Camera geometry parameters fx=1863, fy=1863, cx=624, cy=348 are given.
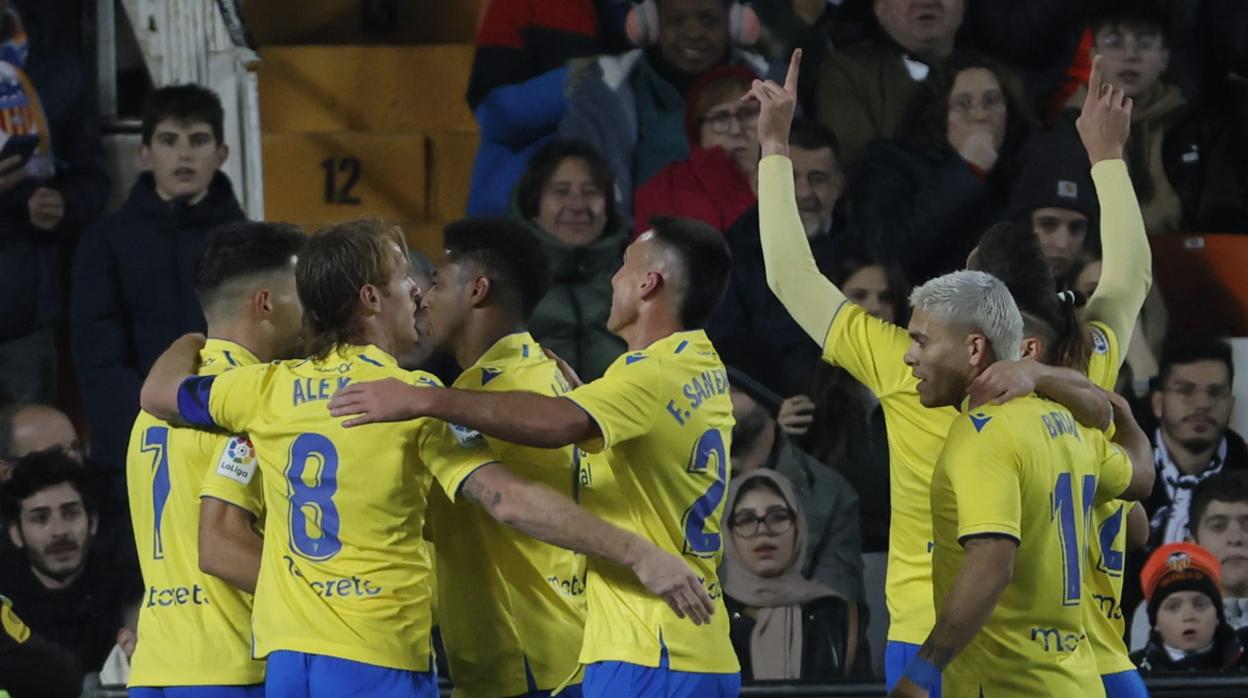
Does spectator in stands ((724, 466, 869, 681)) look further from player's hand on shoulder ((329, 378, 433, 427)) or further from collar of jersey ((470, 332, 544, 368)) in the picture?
player's hand on shoulder ((329, 378, 433, 427))

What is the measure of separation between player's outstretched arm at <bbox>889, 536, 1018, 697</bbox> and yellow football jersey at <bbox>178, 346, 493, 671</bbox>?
1.01 m

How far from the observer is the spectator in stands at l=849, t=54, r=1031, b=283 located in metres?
7.50

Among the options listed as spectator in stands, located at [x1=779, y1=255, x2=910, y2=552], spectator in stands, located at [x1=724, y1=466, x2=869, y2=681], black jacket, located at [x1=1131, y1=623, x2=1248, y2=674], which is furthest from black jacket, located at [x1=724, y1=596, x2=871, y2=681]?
black jacket, located at [x1=1131, y1=623, x2=1248, y2=674]

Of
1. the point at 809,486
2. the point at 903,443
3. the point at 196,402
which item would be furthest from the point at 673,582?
the point at 809,486

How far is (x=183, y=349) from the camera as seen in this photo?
4578 millimetres

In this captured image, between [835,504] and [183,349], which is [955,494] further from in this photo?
[835,504]

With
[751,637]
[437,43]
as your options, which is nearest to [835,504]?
[751,637]

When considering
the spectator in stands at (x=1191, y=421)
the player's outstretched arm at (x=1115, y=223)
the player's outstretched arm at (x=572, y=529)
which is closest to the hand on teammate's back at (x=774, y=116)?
the player's outstretched arm at (x=1115, y=223)

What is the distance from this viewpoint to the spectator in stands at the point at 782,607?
6.86 metres

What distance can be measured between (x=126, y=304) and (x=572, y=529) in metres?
3.82

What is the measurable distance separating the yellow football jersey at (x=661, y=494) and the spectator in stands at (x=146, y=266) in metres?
3.39

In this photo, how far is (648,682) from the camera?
416 cm

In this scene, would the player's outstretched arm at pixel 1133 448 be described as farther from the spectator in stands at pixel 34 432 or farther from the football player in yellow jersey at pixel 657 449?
the spectator in stands at pixel 34 432

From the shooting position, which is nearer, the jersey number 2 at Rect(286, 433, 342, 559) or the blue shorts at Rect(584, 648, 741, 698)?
the jersey number 2 at Rect(286, 433, 342, 559)
